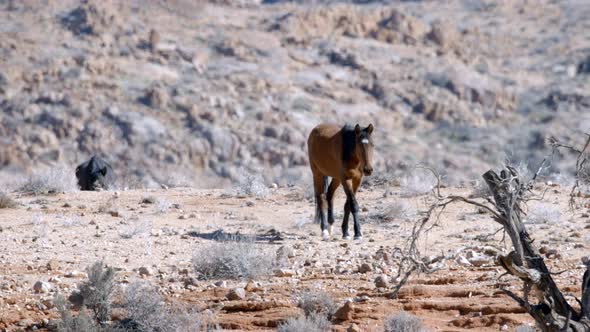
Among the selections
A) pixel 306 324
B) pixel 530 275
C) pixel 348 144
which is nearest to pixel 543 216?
pixel 348 144

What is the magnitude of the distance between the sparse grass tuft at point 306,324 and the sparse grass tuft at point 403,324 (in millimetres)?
553

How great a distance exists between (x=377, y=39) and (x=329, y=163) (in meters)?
50.1

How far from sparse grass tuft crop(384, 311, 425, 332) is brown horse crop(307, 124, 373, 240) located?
5671mm

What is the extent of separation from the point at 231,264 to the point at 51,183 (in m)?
9.71

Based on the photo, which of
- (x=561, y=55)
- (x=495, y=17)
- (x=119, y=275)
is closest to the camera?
(x=119, y=275)

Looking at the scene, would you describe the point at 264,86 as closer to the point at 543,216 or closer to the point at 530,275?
the point at 543,216

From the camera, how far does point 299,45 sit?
200 ft

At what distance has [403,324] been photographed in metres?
7.89

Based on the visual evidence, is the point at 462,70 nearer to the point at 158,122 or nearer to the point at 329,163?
the point at 158,122

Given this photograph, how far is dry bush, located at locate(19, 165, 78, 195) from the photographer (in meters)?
19.4

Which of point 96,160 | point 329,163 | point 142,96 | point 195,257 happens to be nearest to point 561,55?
point 142,96

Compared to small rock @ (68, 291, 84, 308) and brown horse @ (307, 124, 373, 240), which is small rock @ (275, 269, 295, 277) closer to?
small rock @ (68, 291, 84, 308)

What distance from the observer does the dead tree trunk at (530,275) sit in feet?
21.2

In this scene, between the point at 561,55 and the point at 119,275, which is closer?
the point at 119,275
